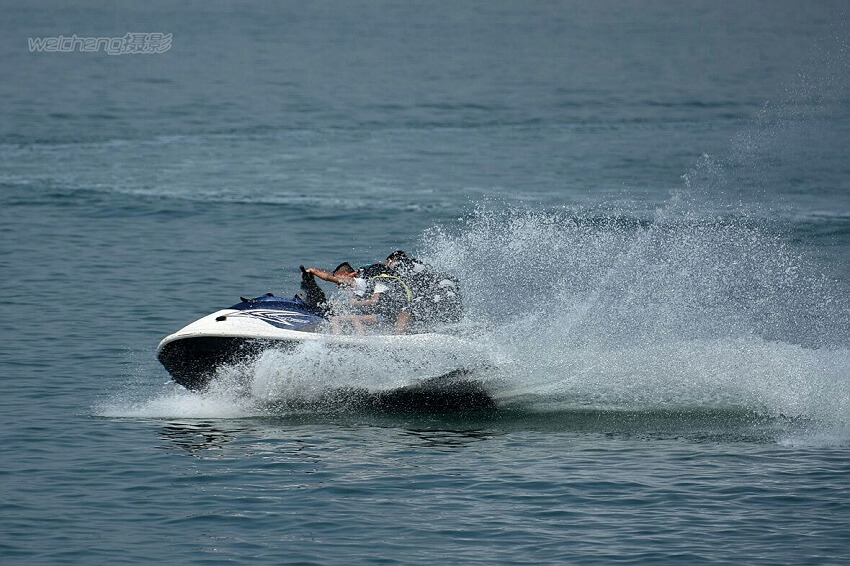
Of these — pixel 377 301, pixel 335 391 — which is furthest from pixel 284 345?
pixel 377 301

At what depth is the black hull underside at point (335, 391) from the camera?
1636cm

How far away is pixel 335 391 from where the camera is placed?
1661 centimetres

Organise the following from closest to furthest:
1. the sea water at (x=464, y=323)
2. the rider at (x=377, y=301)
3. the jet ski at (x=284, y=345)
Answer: the sea water at (x=464, y=323) < the jet ski at (x=284, y=345) < the rider at (x=377, y=301)

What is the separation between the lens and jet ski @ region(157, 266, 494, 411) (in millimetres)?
16344

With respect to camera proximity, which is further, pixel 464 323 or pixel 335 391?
pixel 464 323

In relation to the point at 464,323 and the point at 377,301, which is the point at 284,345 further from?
the point at 464,323

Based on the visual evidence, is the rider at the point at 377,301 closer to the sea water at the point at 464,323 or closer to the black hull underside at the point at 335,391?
the sea water at the point at 464,323

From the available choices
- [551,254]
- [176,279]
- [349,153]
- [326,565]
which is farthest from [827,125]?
[326,565]

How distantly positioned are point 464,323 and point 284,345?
2.29 m

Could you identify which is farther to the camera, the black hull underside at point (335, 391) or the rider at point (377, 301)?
the rider at point (377, 301)

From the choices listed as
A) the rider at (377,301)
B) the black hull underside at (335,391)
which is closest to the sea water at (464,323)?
the black hull underside at (335,391)

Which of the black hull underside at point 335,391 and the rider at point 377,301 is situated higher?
the rider at point 377,301

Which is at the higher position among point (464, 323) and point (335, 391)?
point (464, 323)

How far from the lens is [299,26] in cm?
9550
